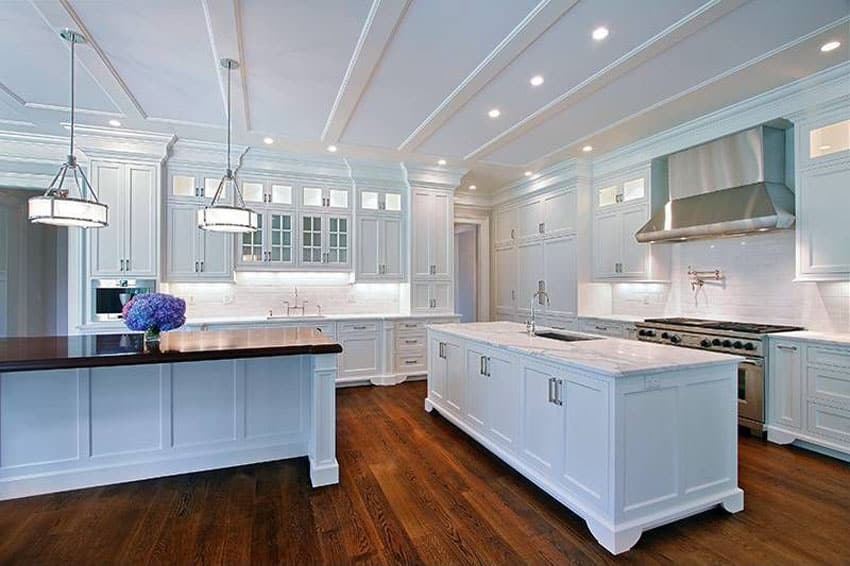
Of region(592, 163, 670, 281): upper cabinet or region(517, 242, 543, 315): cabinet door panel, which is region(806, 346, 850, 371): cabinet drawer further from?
region(517, 242, 543, 315): cabinet door panel

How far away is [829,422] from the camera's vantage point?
312 centimetres

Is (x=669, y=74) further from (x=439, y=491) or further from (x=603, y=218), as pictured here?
(x=439, y=491)

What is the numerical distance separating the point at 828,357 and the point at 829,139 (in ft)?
5.71

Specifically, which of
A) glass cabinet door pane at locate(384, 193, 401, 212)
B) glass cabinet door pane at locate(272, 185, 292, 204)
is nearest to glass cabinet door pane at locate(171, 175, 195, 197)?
glass cabinet door pane at locate(272, 185, 292, 204)

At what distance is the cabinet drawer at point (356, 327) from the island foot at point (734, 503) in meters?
3.95

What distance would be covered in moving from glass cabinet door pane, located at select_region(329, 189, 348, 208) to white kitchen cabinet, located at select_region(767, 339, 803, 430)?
16.0ft

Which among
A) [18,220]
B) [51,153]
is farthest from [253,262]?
[18,220]

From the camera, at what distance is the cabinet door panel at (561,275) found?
5.63 m

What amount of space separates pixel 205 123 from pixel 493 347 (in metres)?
3.61

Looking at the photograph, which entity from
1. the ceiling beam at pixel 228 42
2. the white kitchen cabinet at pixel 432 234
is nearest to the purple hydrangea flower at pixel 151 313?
the ceiling beam at pixel 228 42

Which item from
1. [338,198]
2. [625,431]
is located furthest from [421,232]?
[625,431]

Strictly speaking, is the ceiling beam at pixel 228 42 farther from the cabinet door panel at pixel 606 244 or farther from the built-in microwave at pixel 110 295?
the cabinet door panel at pixel 606 244

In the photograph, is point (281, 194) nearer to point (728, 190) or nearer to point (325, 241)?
point (325, 241)

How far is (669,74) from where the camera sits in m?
3.22
